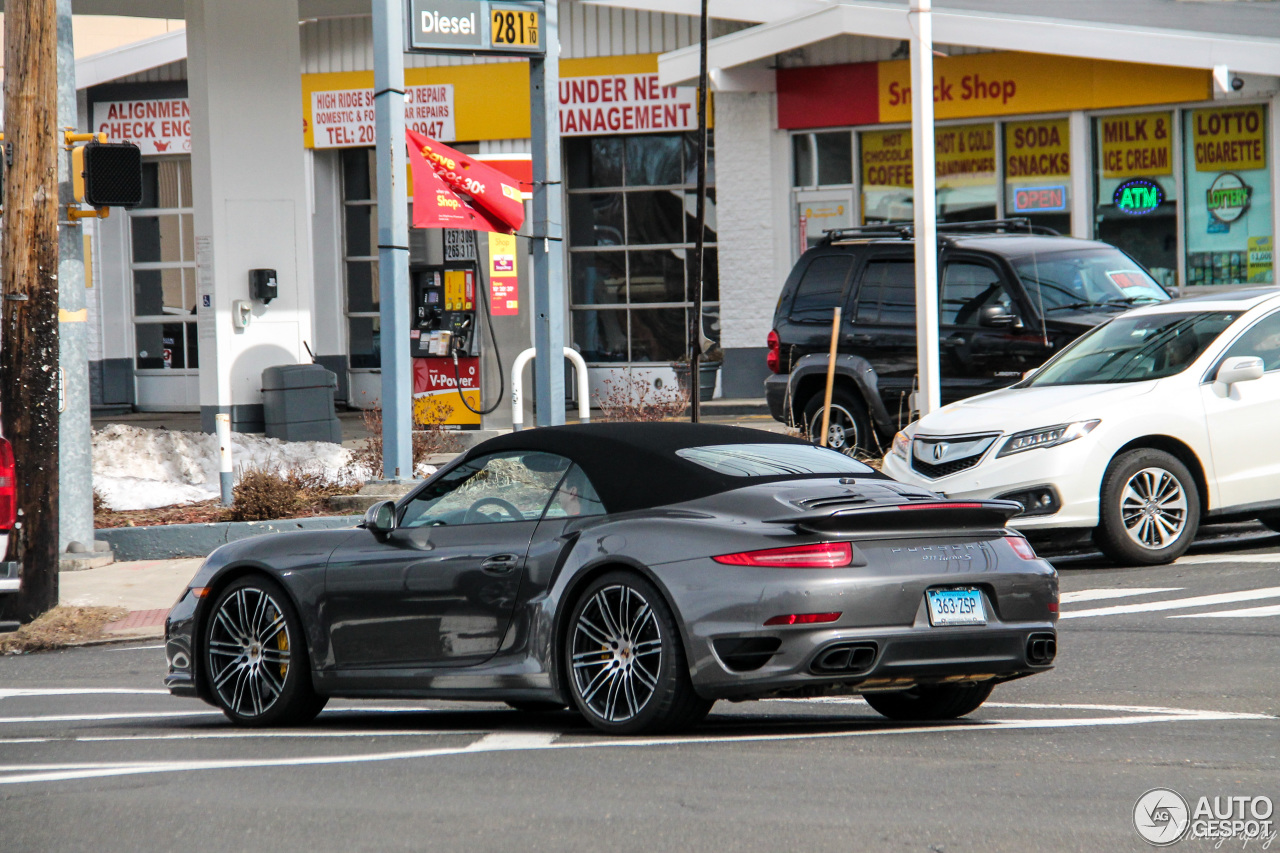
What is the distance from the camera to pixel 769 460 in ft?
23.9

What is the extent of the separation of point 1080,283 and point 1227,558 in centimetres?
384

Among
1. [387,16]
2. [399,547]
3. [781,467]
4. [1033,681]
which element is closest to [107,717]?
[399,547]

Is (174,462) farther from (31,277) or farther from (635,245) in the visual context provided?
(635,245)

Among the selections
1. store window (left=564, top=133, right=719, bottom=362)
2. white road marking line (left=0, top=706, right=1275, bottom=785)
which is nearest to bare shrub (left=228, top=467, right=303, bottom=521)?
white road marking line (left=0, top=706, right=1275, bottom=785)

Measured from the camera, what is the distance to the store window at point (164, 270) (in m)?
30.5

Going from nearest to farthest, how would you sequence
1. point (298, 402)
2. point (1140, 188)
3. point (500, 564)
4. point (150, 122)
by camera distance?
point (500, 564)
point (298, 402)
point (1140, 188)
point (150, 122)

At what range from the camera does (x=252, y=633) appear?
26.1ft

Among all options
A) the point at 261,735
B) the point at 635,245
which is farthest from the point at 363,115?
the point at 261,735

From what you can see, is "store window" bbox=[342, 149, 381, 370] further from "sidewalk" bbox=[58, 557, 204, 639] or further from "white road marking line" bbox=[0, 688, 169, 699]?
"white road marking line" bbox=[0, 688, 169, 699]

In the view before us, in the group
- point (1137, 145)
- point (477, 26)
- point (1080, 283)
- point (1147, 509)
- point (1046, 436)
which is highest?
point (477, 26)

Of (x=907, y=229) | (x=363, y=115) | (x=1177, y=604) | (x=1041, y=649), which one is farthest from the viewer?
(x=363, y=115)

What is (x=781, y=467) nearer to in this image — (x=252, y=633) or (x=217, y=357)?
(x=252, y=633)

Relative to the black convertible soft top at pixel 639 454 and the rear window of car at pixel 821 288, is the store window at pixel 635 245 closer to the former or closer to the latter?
the rear window of car at pixel 821 288

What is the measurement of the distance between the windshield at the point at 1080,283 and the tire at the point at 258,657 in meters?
9.03
